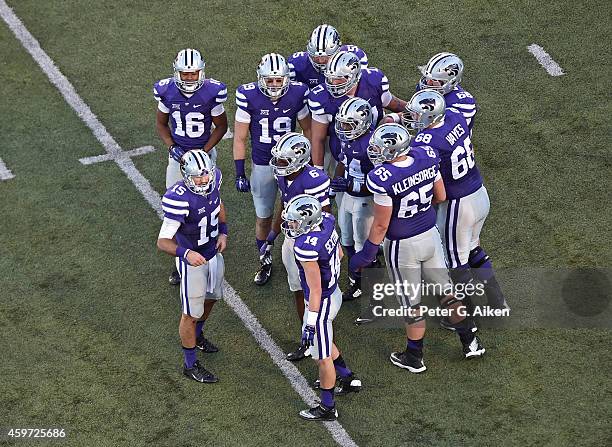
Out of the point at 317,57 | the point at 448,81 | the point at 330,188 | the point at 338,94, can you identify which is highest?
the point at 317,57

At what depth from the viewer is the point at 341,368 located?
8508 mm

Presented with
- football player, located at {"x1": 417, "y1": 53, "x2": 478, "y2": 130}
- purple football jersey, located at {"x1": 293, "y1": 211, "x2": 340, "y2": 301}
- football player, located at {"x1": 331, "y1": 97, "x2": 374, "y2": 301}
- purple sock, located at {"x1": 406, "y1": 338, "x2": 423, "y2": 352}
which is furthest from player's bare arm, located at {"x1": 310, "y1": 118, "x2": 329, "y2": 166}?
purple sock, located at {"x1": 406, "y1": 338, "x2": 423, "y2": 352}

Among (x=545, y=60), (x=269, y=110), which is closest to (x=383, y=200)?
(x=269, y=110)

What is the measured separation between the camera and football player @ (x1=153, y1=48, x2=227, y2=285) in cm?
955

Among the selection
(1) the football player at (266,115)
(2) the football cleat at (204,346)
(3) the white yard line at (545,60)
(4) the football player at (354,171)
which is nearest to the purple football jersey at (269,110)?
(1) the football player at (266,115)

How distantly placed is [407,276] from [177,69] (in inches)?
103

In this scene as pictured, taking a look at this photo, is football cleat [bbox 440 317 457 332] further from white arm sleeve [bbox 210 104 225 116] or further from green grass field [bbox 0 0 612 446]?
white arm sleeve [bbox 210 104 225 116]

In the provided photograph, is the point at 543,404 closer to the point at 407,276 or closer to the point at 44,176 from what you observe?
the point at 407,276

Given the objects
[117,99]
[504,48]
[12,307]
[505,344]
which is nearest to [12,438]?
[12,307]

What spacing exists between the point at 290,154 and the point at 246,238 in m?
2.16

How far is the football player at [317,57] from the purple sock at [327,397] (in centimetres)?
288

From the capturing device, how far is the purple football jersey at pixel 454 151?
28.3 ft

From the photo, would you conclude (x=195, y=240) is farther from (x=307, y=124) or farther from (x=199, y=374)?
(x=307, y=124)

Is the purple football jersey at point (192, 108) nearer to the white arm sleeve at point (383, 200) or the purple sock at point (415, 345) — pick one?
the white arm sleeve at point (383, 200)
